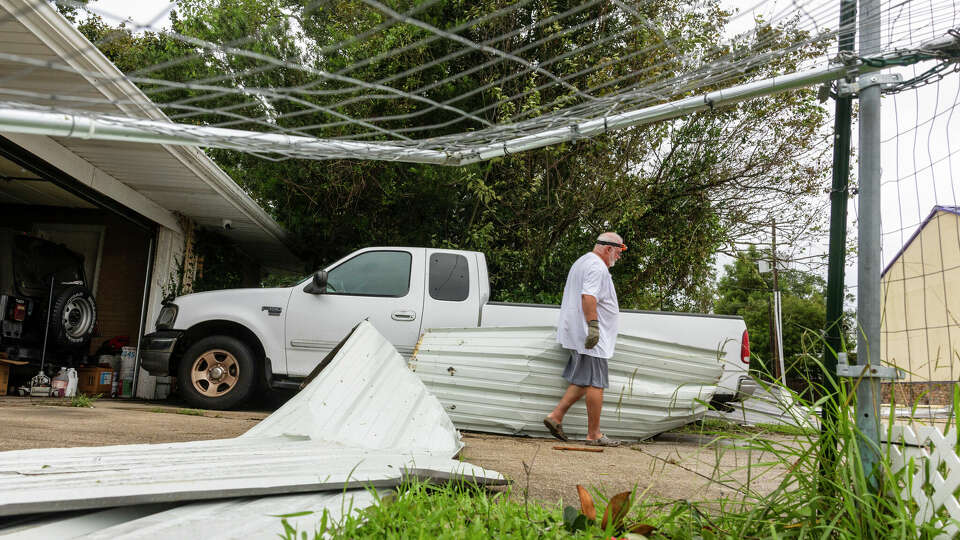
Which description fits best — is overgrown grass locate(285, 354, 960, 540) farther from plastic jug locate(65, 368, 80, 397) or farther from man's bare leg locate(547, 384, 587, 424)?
plastic jug locate(65, 368, 80, 397)

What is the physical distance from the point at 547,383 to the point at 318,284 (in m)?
2.80

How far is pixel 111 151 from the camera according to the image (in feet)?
24.2

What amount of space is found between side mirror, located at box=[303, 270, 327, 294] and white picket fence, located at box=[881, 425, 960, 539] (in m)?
5.97

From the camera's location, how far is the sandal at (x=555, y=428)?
5664 millimetres

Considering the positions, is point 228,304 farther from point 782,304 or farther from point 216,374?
point 782,304

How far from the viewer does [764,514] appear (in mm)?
1975

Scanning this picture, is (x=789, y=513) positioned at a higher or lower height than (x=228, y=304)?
lower

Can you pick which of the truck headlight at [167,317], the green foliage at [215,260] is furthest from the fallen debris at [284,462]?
the green foliage at [215,260]

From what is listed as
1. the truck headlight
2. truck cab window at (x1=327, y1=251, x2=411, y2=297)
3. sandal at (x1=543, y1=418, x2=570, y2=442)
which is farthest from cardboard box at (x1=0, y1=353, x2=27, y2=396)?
sandal at (x1=543, y1=418, x2=570, y2=442)

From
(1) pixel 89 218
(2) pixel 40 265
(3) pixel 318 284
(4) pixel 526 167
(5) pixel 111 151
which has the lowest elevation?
(3) pixel 318 284

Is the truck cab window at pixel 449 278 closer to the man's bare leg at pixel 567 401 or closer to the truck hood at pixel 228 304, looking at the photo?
the truck hood at pixel 228 304

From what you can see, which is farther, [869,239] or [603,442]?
[603,442]

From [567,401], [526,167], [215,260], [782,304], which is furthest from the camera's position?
[782,304]

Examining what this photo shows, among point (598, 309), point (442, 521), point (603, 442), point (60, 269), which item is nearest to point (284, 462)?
point (442, 521)
